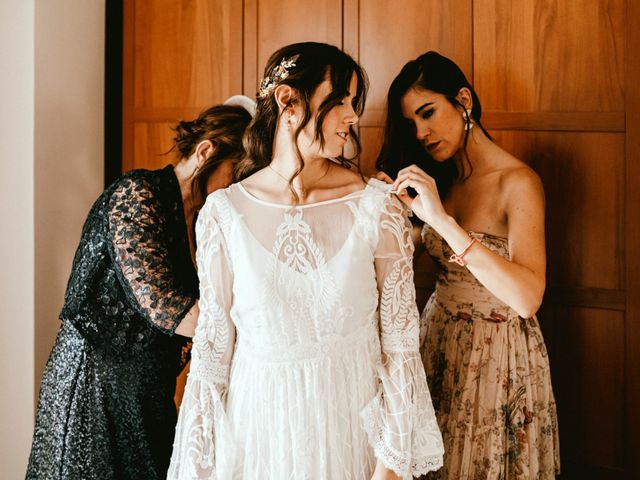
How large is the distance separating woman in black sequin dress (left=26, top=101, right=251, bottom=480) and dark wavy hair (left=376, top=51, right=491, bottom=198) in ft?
1.41

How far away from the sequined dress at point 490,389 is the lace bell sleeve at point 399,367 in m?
0.36

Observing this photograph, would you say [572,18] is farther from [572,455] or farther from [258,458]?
[258,458]

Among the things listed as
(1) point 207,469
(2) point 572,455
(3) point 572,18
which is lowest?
(2) point 572,455

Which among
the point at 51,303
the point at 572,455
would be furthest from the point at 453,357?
the point at 51,303

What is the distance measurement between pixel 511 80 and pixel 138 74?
145cm

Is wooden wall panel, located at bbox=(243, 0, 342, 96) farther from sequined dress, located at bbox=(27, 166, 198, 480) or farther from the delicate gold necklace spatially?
the delicate gold necklace

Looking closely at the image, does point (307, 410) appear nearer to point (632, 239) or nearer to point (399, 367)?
point (399, 367)

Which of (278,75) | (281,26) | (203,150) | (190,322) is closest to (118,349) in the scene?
(190,322)

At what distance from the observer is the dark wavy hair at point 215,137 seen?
5.39 ft

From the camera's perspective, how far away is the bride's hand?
1.38m

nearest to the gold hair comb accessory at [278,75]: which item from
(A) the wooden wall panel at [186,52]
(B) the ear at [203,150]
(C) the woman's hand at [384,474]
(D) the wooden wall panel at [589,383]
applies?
(B) the ear at [203,150]

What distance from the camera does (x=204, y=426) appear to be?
1.29m

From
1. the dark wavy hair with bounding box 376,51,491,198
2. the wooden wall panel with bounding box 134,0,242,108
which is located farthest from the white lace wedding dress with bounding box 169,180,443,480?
the wooden wall panel with bounding box 134,0,242,108

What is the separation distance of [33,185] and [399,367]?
5.14 ft
